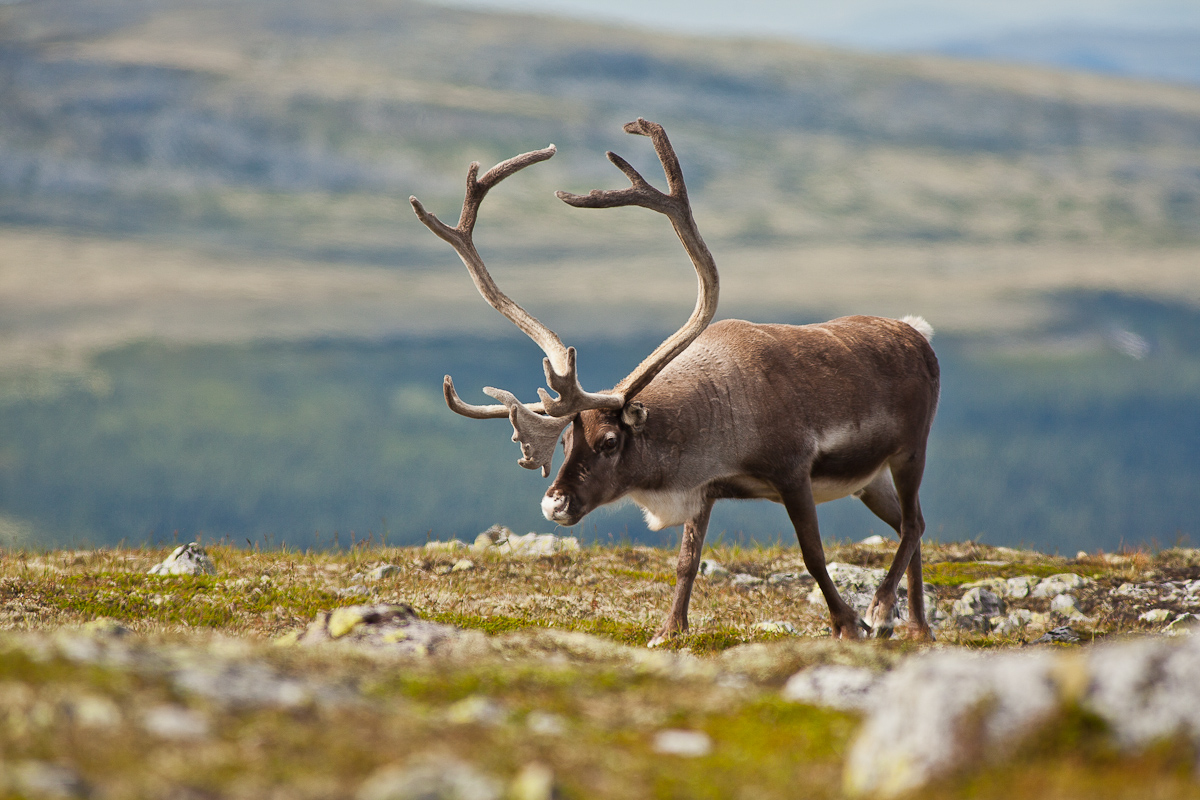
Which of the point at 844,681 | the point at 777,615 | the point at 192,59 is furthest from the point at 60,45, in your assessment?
the point at 844,681

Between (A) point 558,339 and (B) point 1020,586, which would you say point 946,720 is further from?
(B) point 1020,586

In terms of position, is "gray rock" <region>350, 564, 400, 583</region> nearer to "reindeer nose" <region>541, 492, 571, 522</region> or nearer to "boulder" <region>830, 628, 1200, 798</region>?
"reindeer nose" <region>541, 492, 571, 522</region>

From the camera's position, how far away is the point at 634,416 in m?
10.1

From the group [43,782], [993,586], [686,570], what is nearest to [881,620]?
[686,570]

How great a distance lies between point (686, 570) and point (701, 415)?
187cm

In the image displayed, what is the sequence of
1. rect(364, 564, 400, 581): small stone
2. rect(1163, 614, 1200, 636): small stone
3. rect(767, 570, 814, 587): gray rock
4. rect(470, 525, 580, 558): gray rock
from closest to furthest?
rect(1163, 614, 1200, 636): small stone, rect(364, 564, 400, 581): small stone, rect(767, 570, 814, 587): gray rock, rect(470, 525, 580, 558): gray rock

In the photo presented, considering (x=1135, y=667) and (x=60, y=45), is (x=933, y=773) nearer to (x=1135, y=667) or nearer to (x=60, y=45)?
(x=1135, y=667)

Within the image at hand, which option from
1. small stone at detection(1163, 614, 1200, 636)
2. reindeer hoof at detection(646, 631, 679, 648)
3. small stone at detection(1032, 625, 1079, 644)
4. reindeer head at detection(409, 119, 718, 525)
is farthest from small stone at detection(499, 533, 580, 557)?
small stone at detection(1163, 614, 1200, 636)

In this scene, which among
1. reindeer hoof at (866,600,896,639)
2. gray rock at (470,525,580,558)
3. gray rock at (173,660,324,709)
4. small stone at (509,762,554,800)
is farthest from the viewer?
gray rock at (470,525,580,558)

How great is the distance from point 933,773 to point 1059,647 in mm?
7867

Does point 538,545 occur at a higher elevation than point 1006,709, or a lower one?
lower

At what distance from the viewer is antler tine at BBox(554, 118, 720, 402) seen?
10.2 metres

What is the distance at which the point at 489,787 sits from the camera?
363cm

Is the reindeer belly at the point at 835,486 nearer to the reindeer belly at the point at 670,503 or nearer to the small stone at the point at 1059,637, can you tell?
the reindeer belly at the point at 670,503
